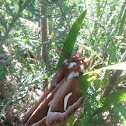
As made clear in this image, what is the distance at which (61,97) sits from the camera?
0.84 m

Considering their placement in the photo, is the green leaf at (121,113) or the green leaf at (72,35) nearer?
the green leaf at (121,113)

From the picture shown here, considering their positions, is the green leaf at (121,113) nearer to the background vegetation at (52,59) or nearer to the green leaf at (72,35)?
the background vegetation at (52,59)

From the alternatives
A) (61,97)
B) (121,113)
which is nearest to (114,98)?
(121,113)

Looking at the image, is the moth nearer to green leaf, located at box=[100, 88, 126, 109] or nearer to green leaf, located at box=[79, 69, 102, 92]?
green leaf, located at box=[79, 69, 102, 92]

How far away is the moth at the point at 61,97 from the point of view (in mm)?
843

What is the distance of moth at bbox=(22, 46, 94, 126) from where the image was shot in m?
0.84

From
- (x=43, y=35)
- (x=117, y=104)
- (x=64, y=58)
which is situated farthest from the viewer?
(x=43, y=35)

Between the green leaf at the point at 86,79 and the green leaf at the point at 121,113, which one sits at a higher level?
the green leaf at the point at 86,79

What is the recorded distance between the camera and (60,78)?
872 millimetres

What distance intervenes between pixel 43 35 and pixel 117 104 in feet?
2.13

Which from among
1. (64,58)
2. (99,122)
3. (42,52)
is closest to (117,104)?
(99,122)

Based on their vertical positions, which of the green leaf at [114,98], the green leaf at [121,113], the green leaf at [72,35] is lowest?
the green leaf at [121,113]

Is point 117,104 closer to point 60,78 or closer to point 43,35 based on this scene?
point 60,78

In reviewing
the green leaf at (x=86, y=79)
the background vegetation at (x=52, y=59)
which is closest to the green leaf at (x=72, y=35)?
the background vegetation at (x=52, y=59)
